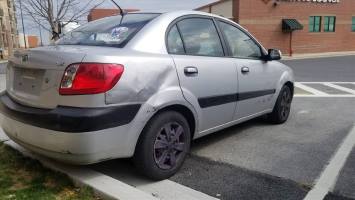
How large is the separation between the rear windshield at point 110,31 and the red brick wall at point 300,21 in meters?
26.6

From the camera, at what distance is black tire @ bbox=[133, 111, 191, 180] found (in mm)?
3557

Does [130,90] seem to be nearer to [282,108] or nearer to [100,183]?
[100,183]

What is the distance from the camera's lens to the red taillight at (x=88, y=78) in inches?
125

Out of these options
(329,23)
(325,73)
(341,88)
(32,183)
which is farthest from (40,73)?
(329,23)

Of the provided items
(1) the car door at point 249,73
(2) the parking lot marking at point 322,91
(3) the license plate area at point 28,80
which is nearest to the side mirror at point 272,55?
(1) the car door at point 249,73

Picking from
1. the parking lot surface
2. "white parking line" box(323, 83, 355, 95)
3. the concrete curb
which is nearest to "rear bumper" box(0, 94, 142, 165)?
the concrete curb

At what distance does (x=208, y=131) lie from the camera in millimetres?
4402

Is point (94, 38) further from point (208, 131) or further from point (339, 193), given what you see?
point (339, 193)

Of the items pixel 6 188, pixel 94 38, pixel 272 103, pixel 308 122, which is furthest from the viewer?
pixel 308 122

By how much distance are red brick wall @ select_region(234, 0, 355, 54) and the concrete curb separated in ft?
90.6

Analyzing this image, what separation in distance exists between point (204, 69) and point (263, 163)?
1.21 metres

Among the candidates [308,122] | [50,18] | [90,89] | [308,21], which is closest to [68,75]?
[90,89]

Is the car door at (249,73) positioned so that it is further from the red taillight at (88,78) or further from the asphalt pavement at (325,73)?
the asphalt pavement at (325,73)

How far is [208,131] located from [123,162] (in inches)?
39.0
